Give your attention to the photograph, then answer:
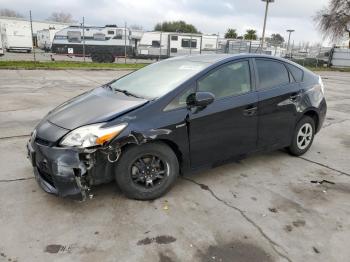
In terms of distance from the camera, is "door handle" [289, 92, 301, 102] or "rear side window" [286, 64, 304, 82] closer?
"door handle" [289, 92, 301, 102]

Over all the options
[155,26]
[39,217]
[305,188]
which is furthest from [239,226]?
[155,26]

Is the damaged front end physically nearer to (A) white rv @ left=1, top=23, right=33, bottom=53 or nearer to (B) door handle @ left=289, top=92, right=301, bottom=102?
(B) door handle @ left=289, top=92, right=301, bottom=102

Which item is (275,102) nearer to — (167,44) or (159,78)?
(159,78)

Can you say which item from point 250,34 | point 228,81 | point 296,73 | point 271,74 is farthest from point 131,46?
point 250,34

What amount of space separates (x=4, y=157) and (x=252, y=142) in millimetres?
3359

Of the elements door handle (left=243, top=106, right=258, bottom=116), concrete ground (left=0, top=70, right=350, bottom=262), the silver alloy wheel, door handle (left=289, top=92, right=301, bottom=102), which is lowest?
concrete ground (left=0, top=70, right=350, bottom=262)

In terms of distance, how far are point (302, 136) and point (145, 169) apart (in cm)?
267

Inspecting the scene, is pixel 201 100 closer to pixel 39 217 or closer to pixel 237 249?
pixel 237 249

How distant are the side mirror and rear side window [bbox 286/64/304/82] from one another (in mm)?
1765

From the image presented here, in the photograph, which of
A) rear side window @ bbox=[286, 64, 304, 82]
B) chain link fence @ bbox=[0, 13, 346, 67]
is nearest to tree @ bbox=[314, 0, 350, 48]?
chain link fence @ bbox=[0, 13, 346, 67]

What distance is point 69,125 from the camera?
339 centimetres

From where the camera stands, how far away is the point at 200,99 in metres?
3.62

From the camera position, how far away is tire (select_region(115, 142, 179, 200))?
11.2 ft

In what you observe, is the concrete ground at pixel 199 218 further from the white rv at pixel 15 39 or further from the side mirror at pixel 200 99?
the white rv at pixel 15 39
